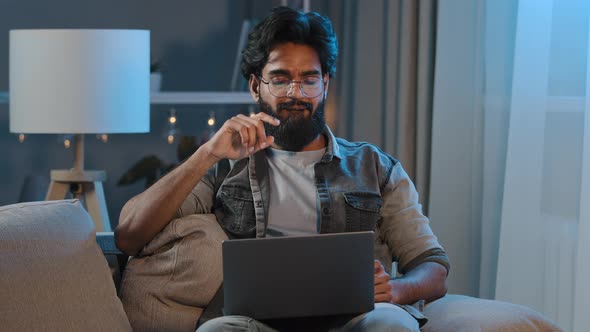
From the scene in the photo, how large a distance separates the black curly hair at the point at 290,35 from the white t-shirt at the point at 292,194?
0.22 meters

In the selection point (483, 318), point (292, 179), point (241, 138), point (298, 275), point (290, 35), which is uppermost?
point (290, 35)

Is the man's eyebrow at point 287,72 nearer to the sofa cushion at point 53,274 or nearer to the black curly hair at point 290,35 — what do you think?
the black curly hair at point 290,35

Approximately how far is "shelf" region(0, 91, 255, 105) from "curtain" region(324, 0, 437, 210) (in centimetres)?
43

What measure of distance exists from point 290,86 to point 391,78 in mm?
1214

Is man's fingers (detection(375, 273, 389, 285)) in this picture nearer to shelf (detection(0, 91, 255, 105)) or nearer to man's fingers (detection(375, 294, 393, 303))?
man's fingers (detection(375, 294, 393, 303))

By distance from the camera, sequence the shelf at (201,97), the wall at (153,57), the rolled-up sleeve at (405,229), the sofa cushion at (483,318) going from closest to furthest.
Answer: the sofa cushion at (483,318) → the rolled-up sleeve at (405,229) → the shelf at (201,97) → the wall at (153,57)

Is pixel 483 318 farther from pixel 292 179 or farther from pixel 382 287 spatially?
pixel 292 179

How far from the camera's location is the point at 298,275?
5.94ft

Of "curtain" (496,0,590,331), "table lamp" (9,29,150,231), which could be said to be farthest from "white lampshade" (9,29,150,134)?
"curtain" (496,0,590,331)

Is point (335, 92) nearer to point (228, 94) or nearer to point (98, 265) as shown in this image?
point (228, 94)

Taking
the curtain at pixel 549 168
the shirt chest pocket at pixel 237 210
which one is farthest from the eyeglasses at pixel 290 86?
the curtain at pixel 549 168

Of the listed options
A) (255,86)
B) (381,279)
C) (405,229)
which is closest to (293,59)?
(255,86)

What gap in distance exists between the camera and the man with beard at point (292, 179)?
221 cm

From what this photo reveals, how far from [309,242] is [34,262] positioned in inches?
21.7
